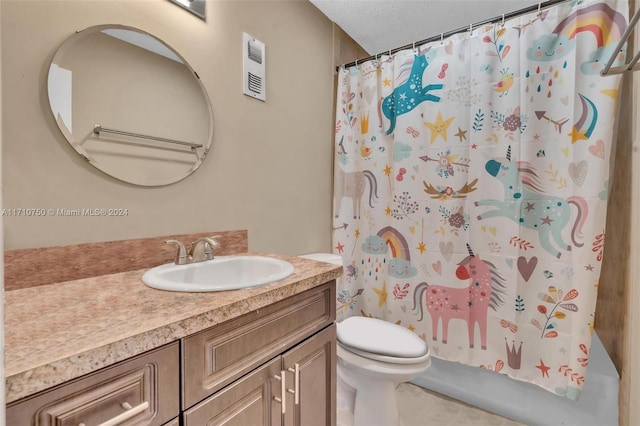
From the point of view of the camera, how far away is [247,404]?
2.58 ft

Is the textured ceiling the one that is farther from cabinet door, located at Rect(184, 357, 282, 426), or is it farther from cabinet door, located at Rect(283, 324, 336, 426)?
cabinet door, located at Rect(184, 357, 282, 426)

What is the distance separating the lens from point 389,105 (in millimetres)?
1892

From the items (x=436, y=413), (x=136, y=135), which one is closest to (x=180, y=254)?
(x=136, y=135)

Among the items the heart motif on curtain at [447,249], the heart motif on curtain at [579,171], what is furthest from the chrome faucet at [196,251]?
the heart motif on curtain at [579,171]

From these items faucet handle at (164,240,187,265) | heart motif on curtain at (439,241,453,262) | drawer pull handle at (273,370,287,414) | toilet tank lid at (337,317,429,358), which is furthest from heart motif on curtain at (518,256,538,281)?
faucet handle at (164,240,187,265)

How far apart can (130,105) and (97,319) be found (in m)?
0.79

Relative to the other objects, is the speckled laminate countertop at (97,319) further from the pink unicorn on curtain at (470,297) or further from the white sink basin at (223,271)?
the pink unicorn on curtain at (470,297)

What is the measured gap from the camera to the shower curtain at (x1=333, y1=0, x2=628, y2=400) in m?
1.37

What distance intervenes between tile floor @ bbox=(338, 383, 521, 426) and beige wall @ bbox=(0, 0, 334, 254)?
3.32 feet

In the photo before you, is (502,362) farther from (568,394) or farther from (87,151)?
(87,151)

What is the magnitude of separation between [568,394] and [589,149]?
3.62ft

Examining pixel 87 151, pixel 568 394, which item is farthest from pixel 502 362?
pixel 87 151

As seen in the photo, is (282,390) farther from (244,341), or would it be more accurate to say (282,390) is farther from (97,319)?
(97,319)

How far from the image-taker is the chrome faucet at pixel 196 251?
44.4 inches
